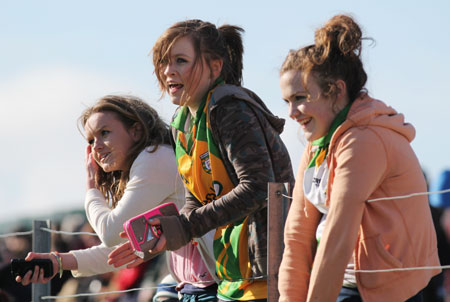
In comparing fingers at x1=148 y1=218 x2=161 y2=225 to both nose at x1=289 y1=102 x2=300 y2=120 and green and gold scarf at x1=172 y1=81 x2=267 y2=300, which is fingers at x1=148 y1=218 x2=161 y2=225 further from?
nose at x1=289 y1=102 x2=300 y2=120

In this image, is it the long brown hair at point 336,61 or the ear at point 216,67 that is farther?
the ear at point 216,67

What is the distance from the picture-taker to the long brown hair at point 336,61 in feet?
9.42

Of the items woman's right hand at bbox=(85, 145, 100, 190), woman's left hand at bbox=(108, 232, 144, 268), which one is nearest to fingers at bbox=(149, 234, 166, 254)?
woman's left hand at bbox=(108, 232, 144, 268)

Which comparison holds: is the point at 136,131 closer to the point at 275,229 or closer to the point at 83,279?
the point at 275,229

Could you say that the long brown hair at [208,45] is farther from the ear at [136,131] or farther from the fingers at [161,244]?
the fingers at [161,244]

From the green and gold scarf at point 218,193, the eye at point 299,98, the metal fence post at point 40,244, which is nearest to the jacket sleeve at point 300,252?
the eye at point 299,98

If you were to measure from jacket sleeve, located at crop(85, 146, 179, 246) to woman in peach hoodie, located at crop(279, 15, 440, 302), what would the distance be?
1161mm

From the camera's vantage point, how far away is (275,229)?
3.45 meters

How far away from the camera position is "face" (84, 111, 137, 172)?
4.18m

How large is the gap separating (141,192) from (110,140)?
14.7 inches

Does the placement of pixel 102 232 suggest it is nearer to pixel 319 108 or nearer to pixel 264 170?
pixel 264 170

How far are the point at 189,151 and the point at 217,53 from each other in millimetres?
426

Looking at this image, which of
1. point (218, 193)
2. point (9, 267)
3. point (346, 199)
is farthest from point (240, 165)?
point (9, 267)

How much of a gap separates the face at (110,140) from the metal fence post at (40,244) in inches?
40.6
